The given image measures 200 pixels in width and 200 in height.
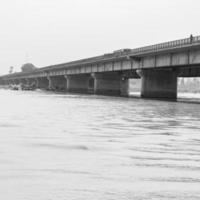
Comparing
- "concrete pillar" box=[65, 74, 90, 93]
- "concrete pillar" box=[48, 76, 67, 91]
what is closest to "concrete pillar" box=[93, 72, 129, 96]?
"concrete pillar" box=[65, 74, 90, 93]

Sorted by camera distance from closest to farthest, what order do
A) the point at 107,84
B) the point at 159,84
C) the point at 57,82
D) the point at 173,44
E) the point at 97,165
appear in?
the point at 97,165 < the point at 173,44 < the point at 159,84 < the point at 107,84 < the point at 57,82

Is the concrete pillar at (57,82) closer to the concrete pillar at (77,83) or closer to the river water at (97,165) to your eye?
the concrete pillar at (77,83)

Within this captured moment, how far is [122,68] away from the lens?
9831 cm

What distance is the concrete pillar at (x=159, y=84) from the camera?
8831 cm

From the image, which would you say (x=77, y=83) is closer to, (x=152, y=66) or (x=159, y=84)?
(x=159, y=84)

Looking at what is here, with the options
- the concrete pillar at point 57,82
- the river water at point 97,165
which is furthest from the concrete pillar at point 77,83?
the river water at point 97,165

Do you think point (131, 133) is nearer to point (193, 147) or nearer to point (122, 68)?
point (193, 147)

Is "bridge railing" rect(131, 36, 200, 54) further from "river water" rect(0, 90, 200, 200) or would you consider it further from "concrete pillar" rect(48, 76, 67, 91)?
"concrete pillar" rect(48, 76, 67, 91)

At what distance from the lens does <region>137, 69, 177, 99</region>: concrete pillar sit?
88312 millimetres

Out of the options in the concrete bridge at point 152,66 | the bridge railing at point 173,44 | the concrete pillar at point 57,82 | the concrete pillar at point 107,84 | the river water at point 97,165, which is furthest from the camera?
the concrete pillar at point 57,82

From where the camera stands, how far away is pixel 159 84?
8862 cm

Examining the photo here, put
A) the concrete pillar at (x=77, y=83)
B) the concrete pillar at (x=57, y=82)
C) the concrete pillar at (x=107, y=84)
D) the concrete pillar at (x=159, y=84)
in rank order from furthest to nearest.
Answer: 1. the concrete pillar at (x=57, y=82)
2. the concrete pillar at (x=77, y=83)
3. the concrete pillar at (x=107, y=84)
4. the concrete pillar at (x=159, y=84)

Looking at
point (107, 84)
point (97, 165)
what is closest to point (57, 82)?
point (107, 84)

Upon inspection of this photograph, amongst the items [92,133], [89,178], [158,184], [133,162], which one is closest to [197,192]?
[158,184]
